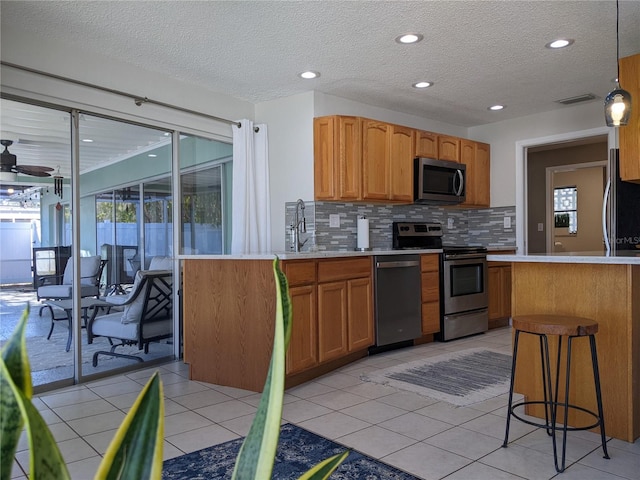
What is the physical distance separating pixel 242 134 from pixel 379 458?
324 centimetres

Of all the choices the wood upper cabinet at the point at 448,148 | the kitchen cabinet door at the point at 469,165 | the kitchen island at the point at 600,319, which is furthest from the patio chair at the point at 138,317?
the kitchen cabinet door at the point at 469,165

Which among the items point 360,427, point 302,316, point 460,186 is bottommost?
point 360,427

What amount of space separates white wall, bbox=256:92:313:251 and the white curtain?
11cm

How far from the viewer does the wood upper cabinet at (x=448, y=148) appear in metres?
5.47

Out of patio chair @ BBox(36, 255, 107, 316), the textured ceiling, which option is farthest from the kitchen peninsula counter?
the textured ceiling

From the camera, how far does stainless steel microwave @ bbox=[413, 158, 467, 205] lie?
16.9ft

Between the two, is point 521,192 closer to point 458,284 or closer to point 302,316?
point 458,284

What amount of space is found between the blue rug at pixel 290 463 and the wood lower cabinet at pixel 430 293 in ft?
8.06

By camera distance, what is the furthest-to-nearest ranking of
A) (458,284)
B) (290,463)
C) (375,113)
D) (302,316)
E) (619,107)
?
(375,113)
(458,284)
(302,316)
(619,107)
(290,463)

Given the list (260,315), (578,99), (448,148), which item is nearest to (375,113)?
(448,148)

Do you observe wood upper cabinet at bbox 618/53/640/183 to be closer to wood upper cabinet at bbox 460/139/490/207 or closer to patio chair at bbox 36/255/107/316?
wood upper cabinet at bbox 460/139/490/207

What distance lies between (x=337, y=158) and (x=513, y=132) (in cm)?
254

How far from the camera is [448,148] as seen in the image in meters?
5.56

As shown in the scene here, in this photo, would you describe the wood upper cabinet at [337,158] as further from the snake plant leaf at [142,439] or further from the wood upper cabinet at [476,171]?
the snake plant leaf at [142,439]
